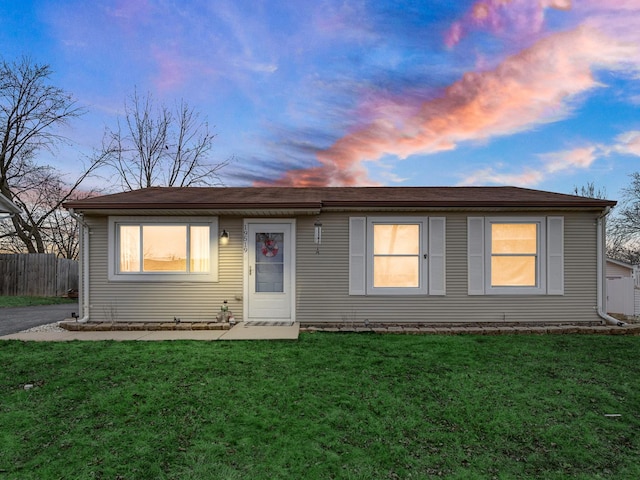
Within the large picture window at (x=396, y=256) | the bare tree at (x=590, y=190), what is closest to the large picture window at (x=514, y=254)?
the large picture window at (x=396, y=256)

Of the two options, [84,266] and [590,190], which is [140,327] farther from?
[590,190]

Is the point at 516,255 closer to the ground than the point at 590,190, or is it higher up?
closer to the ground

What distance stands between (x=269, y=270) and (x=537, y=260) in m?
5.98

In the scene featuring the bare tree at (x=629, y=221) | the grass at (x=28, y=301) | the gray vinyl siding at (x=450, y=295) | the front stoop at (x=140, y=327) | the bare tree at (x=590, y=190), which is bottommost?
the grass at (x=28, y=301)

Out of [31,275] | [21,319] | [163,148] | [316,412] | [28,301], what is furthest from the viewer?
[163,148]

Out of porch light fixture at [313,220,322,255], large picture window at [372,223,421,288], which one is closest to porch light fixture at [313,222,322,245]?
porch light fixture at [313,220,322,255]

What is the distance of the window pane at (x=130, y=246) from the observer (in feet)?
23.2

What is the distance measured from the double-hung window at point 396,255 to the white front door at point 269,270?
54.4 inches

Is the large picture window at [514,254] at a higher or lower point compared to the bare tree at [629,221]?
lower

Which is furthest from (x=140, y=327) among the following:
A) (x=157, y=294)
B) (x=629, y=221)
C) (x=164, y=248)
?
(x=629, y=221)

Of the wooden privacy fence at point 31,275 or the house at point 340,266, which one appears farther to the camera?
the wooden privacy fence at point 31,275

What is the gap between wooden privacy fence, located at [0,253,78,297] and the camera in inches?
551

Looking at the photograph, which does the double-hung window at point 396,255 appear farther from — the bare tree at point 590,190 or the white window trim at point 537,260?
the bare tree at point 590,190

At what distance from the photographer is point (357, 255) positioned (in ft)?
22.9
